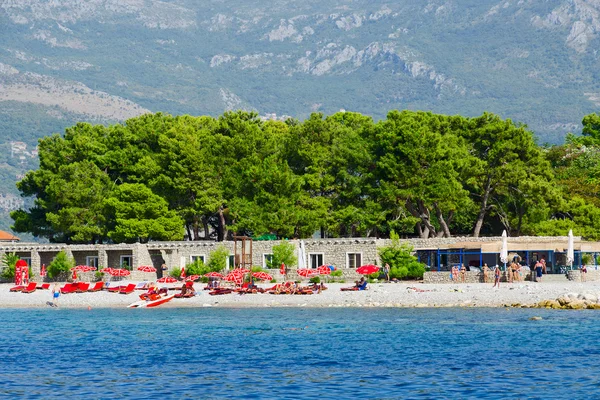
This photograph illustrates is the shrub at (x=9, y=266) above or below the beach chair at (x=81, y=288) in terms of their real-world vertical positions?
above

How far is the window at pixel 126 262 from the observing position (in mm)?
73725

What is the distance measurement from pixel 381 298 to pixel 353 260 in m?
12.7

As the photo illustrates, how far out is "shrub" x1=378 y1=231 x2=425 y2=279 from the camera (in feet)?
212

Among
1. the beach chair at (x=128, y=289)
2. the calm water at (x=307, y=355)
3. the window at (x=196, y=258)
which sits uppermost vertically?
the window at (x=196, y=258)

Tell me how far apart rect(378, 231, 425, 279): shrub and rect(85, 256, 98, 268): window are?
2214 centimetres

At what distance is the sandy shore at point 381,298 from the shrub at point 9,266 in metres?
11.5

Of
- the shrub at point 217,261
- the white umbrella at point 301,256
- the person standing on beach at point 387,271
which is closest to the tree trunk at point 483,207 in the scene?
the person standing on beach at point 387,271

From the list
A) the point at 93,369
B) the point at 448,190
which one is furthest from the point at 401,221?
the point at 93,369

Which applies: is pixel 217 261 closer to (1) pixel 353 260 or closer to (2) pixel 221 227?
(1) pixel 353 260

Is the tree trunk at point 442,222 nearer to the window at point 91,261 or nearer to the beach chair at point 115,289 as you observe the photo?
the beach chair at point 115,289

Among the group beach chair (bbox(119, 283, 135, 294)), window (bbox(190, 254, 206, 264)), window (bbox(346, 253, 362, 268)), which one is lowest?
beach chair (bbox(119, 283, 135, 294))

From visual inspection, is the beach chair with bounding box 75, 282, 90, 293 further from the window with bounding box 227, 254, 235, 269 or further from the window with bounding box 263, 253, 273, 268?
the window with bounding box 263, 253, 273, 268

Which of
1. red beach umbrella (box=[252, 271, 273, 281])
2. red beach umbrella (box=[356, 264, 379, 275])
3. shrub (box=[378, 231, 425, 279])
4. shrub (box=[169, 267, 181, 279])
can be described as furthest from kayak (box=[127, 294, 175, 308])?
shrub (box=[378, 231, 425, 279])

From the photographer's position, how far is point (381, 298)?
2239 inches
